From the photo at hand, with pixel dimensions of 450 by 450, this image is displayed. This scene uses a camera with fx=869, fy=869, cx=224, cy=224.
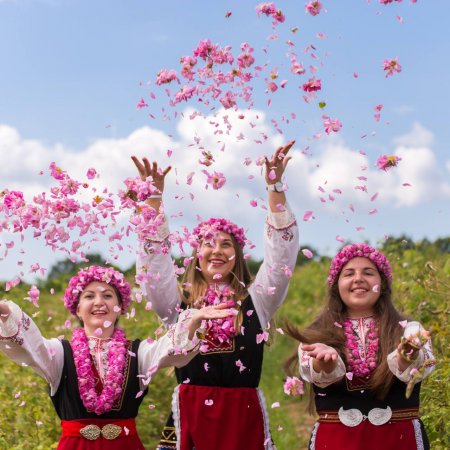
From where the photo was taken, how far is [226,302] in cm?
439

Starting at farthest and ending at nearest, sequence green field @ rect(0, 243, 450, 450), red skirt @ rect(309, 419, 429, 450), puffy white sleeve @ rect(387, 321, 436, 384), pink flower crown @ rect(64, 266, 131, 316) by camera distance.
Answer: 1. green field @ rect(0, 243, 450, 450)
2. pink flower crown @ rect(64, 266, 131, 316)
3. red skirt @ rect(309, 419, 429, 450)
4. puffy white sleeve @ rect(387, 321, 436, 384)

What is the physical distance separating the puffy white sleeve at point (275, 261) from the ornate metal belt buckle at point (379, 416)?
78cm

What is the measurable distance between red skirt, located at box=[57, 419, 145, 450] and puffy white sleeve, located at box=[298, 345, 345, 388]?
913mm

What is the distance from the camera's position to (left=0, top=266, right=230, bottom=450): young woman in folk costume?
417cm

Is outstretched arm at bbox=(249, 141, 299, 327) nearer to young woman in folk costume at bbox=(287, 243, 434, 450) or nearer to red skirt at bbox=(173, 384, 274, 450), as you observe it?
young woman in folk costume at bbox=(287, 243, 434, 450)

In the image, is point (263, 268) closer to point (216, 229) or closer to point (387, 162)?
point (216, 229)

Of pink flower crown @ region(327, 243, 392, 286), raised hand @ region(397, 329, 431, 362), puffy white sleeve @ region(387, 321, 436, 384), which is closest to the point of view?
raised hand @ region(397, 329, 431, 362)

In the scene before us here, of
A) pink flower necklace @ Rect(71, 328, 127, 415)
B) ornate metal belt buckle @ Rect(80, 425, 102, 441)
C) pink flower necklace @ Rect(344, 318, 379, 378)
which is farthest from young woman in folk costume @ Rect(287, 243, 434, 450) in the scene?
ornate metal belt buckle @ Rect(80, 425, 102, 441)

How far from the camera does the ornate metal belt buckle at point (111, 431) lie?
4.18 meters

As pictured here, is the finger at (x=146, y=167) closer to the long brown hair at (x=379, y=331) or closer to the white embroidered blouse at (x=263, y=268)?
the white embroidered blouse at (x=263, y=268)

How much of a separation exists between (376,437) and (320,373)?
0.40 metres

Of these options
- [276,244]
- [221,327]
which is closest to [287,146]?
[276,244]

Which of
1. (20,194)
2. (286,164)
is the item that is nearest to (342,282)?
(286,164)

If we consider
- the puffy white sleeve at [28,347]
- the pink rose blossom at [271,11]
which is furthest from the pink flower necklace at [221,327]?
the pink rose blossom at [271,11]
